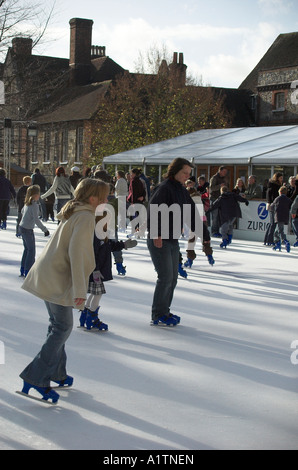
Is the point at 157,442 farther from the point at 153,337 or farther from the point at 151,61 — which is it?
the point at 151,61

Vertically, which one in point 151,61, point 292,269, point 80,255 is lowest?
point 292,269

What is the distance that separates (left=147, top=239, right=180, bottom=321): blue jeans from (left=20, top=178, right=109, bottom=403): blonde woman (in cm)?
248

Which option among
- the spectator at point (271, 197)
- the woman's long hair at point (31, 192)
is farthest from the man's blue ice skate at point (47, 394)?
the spectator at point (271, 197)

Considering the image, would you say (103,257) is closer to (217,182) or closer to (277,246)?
(277,246)

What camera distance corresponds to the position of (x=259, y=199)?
19016 millimetres

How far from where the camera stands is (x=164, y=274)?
7137 mm

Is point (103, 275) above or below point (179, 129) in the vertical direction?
below

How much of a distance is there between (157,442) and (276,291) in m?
6.32

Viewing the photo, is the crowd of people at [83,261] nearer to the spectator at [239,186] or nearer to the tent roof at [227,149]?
the spectator at [239,186]

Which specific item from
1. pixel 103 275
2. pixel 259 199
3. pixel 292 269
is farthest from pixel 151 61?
pixel 103 275

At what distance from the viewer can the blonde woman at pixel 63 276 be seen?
4496 mm

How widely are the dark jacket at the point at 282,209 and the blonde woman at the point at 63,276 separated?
11706 millimetres

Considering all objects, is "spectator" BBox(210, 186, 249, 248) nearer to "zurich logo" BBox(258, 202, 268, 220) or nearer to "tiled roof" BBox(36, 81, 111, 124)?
Result: "zurich logo" BBox(258, 202, 268, 220)

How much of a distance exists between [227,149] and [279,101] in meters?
32.5
